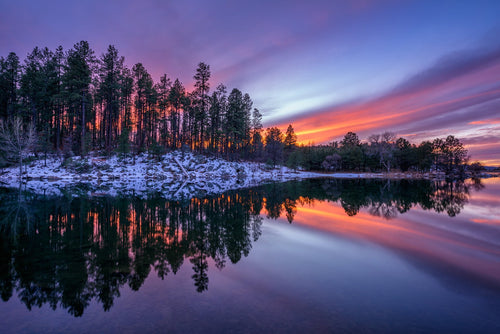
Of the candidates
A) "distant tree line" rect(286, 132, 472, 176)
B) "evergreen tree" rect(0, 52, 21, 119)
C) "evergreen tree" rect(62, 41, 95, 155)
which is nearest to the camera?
"evergreen tree" rect(62, 41, 95, 155)

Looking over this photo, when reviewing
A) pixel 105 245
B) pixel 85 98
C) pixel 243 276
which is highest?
pixel 85 98

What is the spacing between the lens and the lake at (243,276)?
Answer: 17.2 ft

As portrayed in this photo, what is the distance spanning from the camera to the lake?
5.23m

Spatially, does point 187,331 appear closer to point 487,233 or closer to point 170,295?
point 170,295

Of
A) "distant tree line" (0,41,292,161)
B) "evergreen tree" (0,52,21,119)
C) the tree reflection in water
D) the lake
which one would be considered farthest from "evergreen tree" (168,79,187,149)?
the lake

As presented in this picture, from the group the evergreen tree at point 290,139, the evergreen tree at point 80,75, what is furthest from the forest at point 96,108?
the evergreen tree at point 290,139

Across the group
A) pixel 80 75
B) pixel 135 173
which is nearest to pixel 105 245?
pixel 135 173

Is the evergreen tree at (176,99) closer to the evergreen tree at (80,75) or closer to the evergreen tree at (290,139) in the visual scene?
the evergreen tree at (80,75)

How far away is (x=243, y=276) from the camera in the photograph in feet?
25.3

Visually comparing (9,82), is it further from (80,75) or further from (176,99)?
(176,99)

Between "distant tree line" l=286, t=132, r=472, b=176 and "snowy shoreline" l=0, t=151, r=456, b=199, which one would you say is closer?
"snowy shoreline" l=0, t=151, r=456, b=199

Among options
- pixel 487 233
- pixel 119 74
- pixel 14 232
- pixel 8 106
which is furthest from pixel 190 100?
pixel 487 233

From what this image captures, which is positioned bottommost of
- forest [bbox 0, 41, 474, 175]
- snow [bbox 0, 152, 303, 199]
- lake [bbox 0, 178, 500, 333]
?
lake [bbox 0, 178, 500, 333]

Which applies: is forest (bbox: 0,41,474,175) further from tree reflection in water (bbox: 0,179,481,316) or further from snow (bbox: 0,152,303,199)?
tree reflection in water (bbox: 0,179,481,316)
